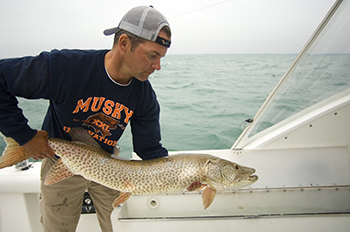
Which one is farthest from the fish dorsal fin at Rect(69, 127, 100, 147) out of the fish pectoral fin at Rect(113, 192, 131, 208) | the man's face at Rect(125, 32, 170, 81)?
the man's face at Rect(125, 32, 170, 81)

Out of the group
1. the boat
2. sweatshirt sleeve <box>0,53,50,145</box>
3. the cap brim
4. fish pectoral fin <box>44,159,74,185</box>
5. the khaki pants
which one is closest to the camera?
sweatshirt sleeve <box>0,53,50,145</box>

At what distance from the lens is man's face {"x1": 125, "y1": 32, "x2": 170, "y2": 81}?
1.53m

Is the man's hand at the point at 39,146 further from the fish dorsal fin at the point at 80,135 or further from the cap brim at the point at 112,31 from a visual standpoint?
the cap brim at the point at 112,31

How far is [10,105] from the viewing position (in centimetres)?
154

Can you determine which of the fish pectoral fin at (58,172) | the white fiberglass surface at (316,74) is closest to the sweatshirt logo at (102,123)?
the fish pectoral fin at (58,172)

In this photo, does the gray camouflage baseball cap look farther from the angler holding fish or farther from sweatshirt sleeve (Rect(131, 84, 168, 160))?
sweatshirt sleeve (Rect(131, 84, 168, 160))

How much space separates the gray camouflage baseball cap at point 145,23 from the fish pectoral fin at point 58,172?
1.03 metres

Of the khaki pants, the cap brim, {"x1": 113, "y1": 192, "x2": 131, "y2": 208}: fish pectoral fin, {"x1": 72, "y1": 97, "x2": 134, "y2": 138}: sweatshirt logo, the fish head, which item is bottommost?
the khaki pants

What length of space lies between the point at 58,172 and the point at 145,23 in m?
1.17

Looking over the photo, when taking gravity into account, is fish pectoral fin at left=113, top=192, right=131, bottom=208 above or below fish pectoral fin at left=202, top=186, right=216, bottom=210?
below

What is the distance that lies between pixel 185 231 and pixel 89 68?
1.56 m

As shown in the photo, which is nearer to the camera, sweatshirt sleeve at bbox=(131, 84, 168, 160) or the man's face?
the man's face

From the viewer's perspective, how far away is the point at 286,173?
8.74 feet

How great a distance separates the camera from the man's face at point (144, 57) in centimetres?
153
